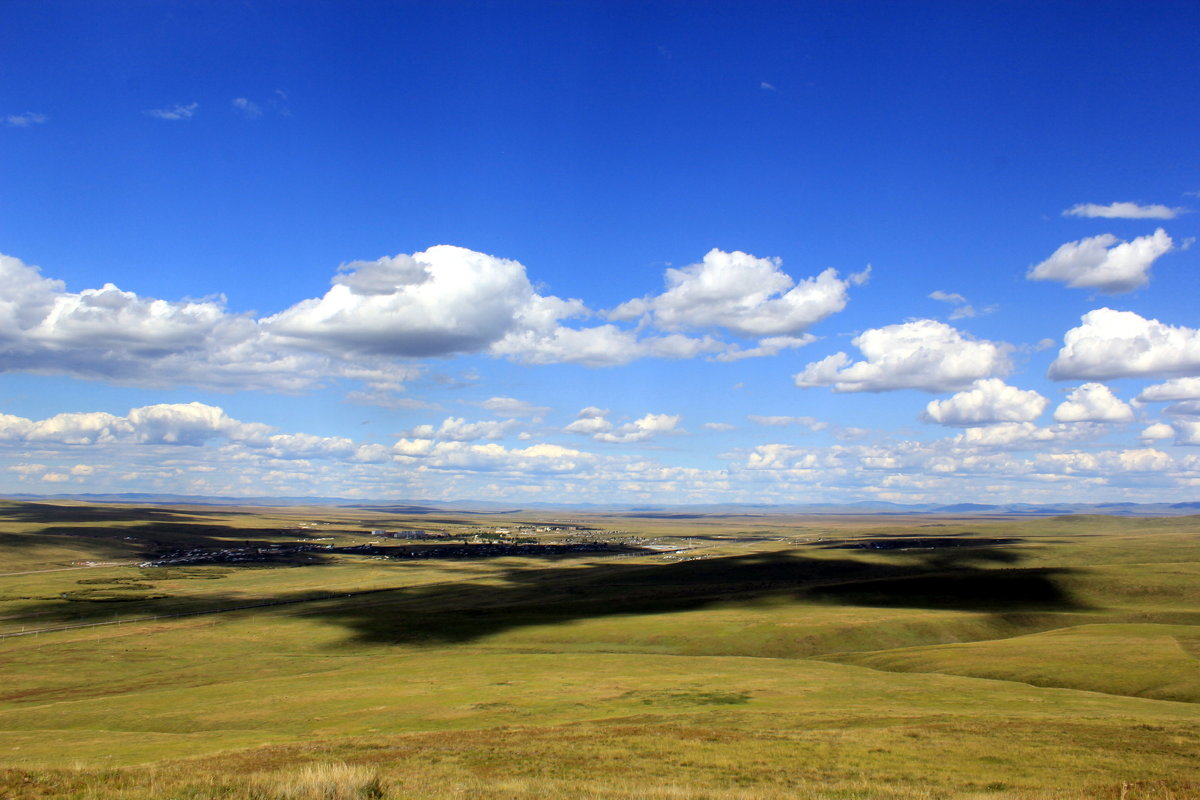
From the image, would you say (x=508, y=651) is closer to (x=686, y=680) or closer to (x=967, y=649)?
(x=686, y=680)

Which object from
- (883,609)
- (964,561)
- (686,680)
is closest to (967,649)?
(686,680)

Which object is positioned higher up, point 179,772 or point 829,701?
point 179,772

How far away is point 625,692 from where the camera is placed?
53062 mm

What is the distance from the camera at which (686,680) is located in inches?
2281

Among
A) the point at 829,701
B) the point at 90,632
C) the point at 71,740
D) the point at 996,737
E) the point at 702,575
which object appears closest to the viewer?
the point at 996,737

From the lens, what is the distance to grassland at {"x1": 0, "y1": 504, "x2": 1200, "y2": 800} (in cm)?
2523

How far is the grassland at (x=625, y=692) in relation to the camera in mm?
25234

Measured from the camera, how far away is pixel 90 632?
106 meters

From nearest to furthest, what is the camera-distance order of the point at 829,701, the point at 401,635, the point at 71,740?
the point at 71,740, the point at 829,701, the point at 401,635

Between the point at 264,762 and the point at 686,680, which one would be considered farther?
the point at 686,680

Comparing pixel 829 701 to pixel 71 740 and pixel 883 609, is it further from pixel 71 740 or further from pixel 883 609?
pixel 883 609

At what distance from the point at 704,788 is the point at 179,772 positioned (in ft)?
57.9

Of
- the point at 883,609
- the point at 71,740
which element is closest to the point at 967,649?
the point at 883,609

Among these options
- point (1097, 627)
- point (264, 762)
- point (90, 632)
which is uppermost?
point (264, 762)
